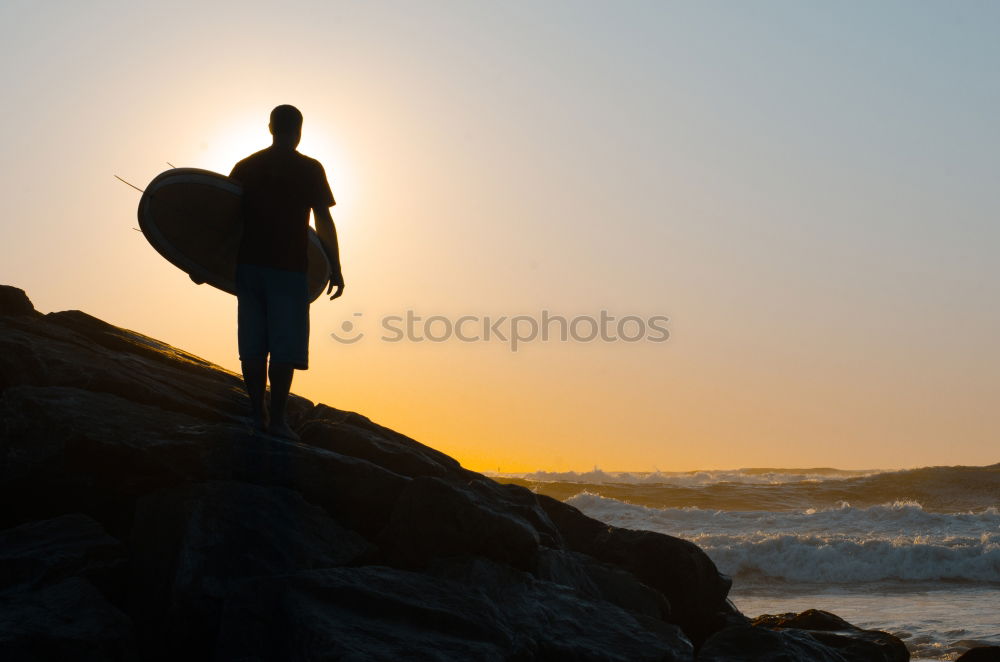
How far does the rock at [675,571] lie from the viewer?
7215 millimetres

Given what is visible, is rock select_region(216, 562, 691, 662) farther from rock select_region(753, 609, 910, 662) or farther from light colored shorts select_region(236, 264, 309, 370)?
rock select_region(753, 609, 910, 662)

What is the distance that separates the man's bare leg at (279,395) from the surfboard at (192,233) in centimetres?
96

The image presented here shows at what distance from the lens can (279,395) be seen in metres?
6.32

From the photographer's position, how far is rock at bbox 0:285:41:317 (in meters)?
7.75

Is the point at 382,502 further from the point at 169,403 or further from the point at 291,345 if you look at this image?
the point at 169,403

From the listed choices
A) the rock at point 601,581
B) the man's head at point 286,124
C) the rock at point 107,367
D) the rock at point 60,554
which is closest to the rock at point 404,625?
the rock at point 601,581

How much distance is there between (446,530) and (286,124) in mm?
2588

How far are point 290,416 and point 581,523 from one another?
238 centimetres

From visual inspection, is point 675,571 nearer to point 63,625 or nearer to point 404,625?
point 404,625

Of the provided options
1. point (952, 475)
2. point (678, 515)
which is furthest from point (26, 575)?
point (952, 475)

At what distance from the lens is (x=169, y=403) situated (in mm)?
6789

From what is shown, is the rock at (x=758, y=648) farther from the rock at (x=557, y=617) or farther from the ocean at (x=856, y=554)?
the ocean at (x=856, y=554)

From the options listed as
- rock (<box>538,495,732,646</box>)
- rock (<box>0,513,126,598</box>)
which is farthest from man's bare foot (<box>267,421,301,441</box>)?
rock (<box>538,495,732,646</box>)

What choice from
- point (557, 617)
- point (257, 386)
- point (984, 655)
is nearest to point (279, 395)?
point (257, 386)
